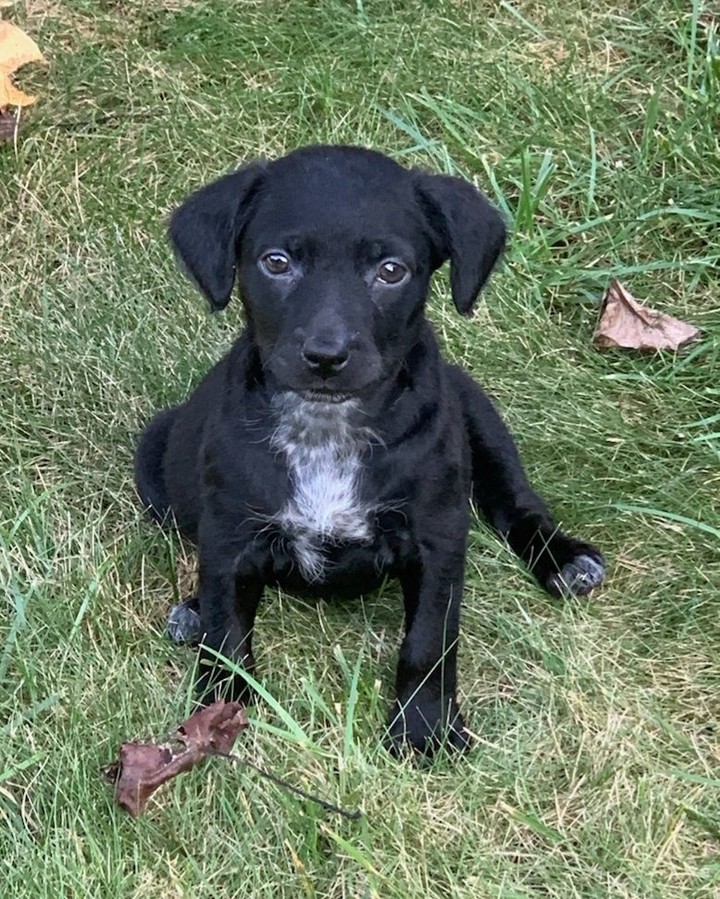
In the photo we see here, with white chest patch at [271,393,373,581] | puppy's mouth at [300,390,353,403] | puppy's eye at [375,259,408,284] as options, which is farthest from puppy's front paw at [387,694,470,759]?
puppy's eye at [375,259,408,284]

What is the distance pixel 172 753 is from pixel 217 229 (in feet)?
3.73

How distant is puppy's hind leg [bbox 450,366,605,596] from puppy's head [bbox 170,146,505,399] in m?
0.69

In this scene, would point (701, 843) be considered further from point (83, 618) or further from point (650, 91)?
point (650, 91)

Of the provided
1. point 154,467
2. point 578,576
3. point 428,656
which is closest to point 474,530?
point 578,576

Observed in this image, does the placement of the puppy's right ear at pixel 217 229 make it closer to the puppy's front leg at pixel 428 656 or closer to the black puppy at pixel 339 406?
the black puppy at pixel 339 406

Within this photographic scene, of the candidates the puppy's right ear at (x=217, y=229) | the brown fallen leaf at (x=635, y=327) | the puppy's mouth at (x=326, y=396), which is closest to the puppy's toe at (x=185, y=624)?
the puppy's mouth at (x=326, y=396)

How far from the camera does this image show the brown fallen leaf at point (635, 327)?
14.1ft

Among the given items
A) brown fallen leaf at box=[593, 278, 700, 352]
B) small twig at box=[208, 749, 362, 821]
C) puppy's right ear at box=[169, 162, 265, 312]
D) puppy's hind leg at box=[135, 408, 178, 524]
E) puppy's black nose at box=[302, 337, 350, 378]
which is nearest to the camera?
puppy's black nose at box=[302, 337, 350, 378]

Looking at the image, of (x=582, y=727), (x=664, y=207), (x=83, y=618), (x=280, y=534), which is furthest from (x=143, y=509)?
(x=664, y=207)

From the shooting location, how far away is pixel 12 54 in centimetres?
479

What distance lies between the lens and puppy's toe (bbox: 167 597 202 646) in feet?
11.2

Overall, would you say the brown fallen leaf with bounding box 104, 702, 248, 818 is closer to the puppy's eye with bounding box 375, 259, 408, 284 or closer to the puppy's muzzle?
the puppy's muzzle

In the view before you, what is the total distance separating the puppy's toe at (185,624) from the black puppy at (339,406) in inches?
5.6

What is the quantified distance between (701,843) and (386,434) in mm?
1104
